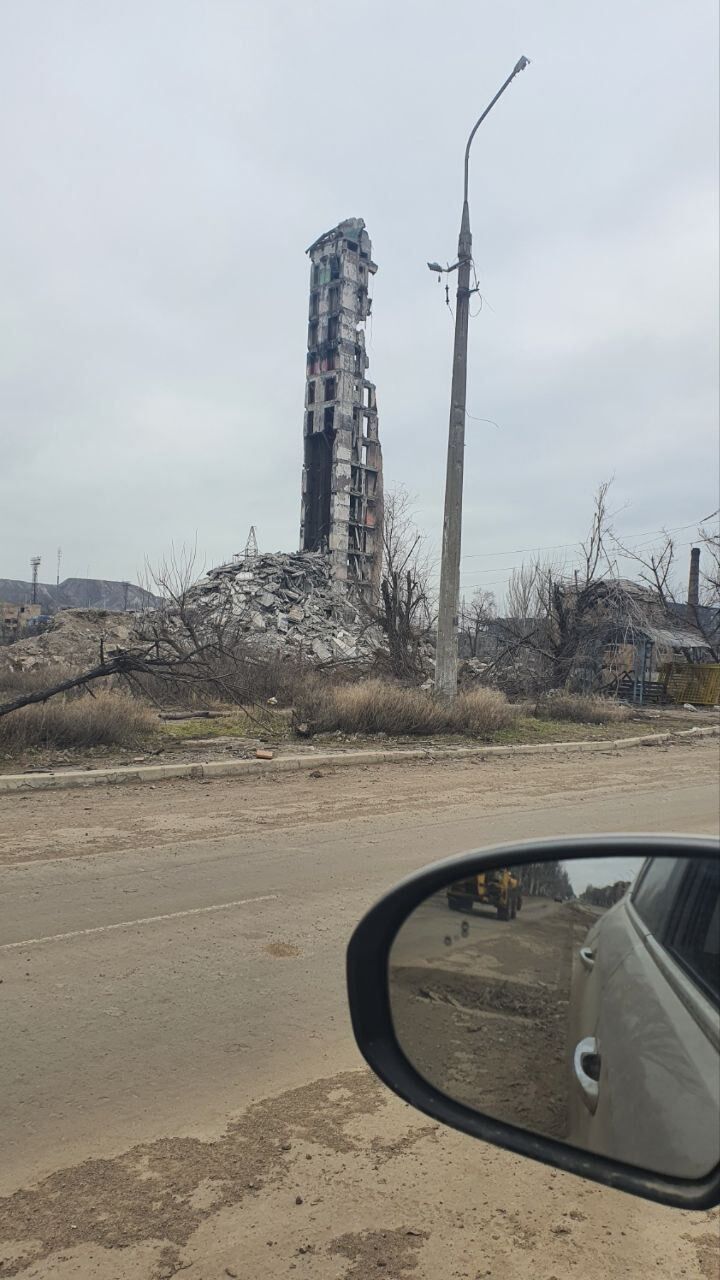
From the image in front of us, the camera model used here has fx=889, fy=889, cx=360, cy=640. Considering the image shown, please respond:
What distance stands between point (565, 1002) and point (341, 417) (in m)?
44.5

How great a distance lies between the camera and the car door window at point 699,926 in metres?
1.35

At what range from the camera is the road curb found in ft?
34.0

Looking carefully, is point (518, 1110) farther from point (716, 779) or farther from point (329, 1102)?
point (716, 779)

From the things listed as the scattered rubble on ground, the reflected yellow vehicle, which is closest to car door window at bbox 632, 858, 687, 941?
the reflected yellow vehicle

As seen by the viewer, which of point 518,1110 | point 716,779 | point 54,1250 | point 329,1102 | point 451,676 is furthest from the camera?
point 451,676

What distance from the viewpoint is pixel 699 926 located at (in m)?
1.40

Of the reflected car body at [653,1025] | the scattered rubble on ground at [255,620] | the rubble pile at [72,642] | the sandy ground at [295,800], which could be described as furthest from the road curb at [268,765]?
the rubble pile at [72,642]

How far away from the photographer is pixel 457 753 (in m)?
14.6

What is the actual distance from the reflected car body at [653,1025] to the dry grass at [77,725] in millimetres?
11775

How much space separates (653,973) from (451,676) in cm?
1629

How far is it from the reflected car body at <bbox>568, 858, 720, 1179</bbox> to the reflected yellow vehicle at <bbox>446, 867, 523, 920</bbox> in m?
0.15

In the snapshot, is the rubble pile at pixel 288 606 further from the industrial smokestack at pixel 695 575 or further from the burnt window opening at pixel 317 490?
the industrial smokestack at pixel 695 575

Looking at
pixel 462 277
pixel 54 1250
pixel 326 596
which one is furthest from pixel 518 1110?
pixel 326 596

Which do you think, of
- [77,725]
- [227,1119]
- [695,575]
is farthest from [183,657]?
[695,575]
